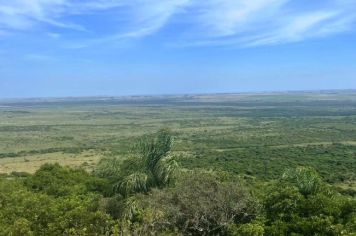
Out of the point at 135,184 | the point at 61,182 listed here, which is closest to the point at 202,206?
the point at 135,184

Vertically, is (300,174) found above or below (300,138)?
above

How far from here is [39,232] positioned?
57.6ft

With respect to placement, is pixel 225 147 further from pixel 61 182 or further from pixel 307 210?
pixel 307 210

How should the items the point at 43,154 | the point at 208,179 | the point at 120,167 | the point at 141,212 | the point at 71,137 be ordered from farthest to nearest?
the point at 71,137
the point at 43,154
the point at 120,167
the point at 208,179
the point at 141,212

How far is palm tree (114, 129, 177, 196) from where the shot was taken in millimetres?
23000

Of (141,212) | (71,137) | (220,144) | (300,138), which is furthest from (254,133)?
(141,212)

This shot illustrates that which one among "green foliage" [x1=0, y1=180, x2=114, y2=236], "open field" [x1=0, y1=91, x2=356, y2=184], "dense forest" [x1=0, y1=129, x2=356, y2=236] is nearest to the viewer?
"green foliage" [x1=0, y1=180, x2=114, y2=236]

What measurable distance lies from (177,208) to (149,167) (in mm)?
4948

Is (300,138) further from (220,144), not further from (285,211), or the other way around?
(285,211)

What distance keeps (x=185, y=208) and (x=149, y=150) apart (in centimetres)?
516

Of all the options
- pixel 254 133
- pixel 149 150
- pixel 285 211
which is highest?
pixel 149 150

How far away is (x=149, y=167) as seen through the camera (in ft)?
77.8

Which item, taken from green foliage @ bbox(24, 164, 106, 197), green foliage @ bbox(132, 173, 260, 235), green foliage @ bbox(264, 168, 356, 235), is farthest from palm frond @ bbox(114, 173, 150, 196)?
green foliage @ bbox(264, 168, 356, 235)

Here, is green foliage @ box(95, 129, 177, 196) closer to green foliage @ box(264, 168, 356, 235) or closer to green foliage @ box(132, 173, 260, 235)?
green foliage @ box(132, 173, 260, 235)
